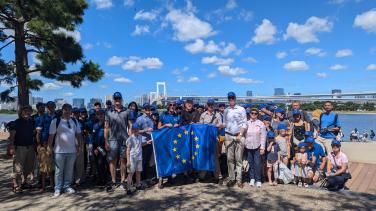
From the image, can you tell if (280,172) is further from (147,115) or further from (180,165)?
(147,115)

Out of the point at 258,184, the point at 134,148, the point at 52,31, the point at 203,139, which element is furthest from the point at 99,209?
the point at 52,31

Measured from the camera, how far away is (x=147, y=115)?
6914 mm

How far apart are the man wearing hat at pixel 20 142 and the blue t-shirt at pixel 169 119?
244 cm

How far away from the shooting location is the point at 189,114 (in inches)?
284

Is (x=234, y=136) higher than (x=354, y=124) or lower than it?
higher

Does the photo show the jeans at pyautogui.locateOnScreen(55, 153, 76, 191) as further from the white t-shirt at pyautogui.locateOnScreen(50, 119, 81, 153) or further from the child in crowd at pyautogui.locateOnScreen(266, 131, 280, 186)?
the child in crowd at pyautogui.locateOnScreen(266, 131, 280, 186)

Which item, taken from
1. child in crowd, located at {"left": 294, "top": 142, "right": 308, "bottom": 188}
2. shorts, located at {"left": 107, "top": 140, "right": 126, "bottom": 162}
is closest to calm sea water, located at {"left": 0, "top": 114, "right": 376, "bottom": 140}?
child in crowd, located at {"left": 294, "top": 142, "right": 308, "bottom": 188}

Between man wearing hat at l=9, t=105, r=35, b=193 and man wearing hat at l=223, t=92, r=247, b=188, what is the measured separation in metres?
3.64

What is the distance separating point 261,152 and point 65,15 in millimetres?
7260

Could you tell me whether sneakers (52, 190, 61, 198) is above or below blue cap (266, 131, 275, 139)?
below

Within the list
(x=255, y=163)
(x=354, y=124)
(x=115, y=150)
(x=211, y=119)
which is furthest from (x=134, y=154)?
(x=354, y=124)

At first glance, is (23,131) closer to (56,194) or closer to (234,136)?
(56,194)

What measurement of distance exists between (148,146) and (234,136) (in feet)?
5.48

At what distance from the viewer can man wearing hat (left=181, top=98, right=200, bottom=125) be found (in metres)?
7.13
